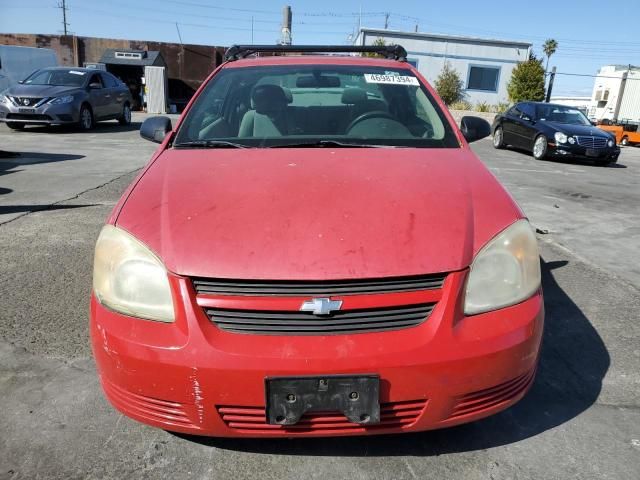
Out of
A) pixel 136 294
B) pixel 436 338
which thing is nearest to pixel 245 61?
pixel 136 294

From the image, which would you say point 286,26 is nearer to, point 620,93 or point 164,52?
point 164,52

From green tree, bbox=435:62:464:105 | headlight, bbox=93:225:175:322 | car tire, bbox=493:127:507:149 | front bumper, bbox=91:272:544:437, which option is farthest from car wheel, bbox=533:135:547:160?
green tree, bbox=435:62:464:105

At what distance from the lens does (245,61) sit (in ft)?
11.1

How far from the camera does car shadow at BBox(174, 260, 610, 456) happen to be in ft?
6.57

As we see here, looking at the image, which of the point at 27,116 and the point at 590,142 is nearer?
the point at 590,142

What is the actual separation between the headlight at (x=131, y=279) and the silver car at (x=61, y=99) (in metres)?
12.1

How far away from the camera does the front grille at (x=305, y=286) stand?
1.68m

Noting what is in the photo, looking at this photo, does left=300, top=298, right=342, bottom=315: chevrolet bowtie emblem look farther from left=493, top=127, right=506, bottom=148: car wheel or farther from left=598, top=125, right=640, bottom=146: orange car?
left=598, top=125, right=640, bottom=146: orange car

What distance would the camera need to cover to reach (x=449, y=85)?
94.7 ft

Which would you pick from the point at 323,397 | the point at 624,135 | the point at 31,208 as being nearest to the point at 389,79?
the point at 323,397

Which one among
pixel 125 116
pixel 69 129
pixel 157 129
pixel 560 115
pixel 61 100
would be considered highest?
pixel 157 129

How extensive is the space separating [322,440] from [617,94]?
41.8 m

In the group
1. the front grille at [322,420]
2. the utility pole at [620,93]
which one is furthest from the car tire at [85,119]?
the utility pole at [620,93]

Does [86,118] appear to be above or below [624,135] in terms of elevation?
above
